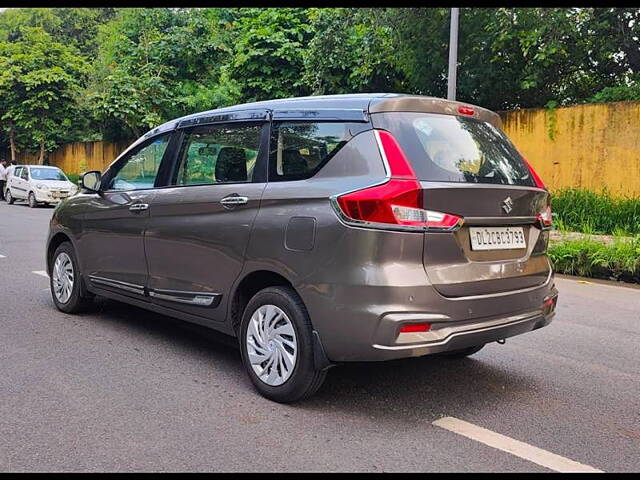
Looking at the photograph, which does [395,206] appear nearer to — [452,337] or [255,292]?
[452,337]

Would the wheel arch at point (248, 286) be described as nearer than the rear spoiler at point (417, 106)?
No

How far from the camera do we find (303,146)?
13.2 feet

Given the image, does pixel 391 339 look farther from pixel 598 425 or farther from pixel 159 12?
pixel 159 12

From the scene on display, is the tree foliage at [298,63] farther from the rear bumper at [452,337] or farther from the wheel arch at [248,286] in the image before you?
the wheel arch at [248,286]

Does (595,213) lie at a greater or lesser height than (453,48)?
lesser

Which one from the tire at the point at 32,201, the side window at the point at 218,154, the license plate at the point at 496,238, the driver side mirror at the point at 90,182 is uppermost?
the side window at the point at 218,154

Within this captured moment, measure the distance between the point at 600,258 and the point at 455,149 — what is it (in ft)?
20.5

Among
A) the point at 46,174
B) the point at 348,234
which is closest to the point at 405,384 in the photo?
the point at 348,234

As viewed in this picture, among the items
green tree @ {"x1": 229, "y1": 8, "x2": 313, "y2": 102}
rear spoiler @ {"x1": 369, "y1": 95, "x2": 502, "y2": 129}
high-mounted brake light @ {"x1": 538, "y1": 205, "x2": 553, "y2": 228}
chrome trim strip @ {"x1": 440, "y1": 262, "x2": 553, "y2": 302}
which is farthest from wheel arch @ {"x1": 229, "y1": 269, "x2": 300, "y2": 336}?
green tree @ {"x1": 229, "y1": 8, "x2": 313, "y2": 102}

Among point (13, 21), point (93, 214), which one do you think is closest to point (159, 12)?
point (13, 21)

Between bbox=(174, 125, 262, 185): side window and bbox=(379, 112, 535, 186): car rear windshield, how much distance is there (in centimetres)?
103

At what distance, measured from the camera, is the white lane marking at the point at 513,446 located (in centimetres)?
312

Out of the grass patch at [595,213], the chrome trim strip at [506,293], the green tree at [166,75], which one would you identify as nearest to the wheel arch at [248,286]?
the chrome trim strip at [506,293]

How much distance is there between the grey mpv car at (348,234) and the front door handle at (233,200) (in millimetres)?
11
